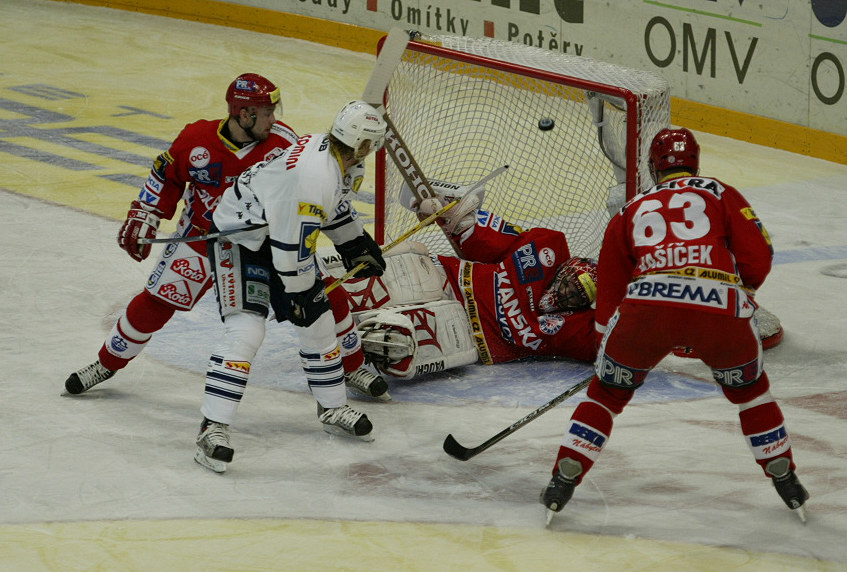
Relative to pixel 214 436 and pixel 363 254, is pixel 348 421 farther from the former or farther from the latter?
pixel 363 254

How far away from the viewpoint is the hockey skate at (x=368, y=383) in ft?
15.9

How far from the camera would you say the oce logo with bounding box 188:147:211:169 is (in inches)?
182

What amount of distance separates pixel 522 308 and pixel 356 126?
53.9 inches

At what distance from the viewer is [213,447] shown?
13.5ft

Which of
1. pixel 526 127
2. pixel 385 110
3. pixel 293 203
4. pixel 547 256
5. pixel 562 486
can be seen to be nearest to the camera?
pixel 562 486

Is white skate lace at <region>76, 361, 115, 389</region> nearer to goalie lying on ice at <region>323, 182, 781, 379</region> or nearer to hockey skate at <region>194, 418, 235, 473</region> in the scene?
hockey skate at <region>194, 418, 235, 473</region>

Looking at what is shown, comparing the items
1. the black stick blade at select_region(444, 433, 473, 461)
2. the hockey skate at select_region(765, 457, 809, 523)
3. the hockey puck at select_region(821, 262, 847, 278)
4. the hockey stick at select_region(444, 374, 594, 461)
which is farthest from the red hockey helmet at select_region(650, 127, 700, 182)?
the hockey puck at select_region(821, 262, 847, 278)

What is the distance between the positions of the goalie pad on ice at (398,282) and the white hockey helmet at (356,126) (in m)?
1.08

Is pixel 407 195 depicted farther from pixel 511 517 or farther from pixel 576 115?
pixel 511 517

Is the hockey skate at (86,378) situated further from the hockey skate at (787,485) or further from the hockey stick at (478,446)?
the hockey skate at (787,485)

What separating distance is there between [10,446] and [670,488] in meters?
2.17

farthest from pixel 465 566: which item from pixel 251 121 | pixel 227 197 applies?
pixel 251 121

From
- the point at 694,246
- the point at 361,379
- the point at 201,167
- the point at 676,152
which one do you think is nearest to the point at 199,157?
the point at 201,167

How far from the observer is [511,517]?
3885 mm
